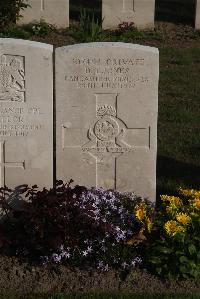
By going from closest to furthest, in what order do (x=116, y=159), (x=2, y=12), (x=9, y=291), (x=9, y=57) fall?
1. (x=9, y=291)
2. (x=9, y=57)
3. (x=116, y=159)
4. (x=2, y=12)

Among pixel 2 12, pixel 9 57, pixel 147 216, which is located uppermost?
pixel 2 12

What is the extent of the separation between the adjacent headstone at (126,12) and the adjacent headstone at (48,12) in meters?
0.77

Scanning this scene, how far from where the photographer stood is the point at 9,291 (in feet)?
18.0

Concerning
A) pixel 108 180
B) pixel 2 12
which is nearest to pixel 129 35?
pixel 2 12

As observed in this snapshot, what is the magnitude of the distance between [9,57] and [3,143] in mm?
743

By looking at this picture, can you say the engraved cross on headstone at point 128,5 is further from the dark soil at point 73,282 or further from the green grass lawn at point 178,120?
the dark soil at point 73,282

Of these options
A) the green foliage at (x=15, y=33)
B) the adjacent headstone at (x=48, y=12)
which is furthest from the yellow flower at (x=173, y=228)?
the adjacent headstone at (x=48, y=12)

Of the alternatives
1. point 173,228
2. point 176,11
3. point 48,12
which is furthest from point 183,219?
point 176,11

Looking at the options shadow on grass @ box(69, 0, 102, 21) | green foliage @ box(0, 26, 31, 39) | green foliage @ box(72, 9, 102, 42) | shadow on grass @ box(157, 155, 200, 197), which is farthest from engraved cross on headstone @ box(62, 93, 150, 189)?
shadow on grass @ box(69, 0, 102, 21)

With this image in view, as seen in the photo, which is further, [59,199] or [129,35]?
[129,35]

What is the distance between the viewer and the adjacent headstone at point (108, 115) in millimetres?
5910

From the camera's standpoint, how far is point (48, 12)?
540 inches

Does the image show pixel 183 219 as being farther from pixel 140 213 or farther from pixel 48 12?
pixel 48 12

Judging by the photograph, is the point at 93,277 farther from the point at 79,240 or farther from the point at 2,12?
the point at 2,12
